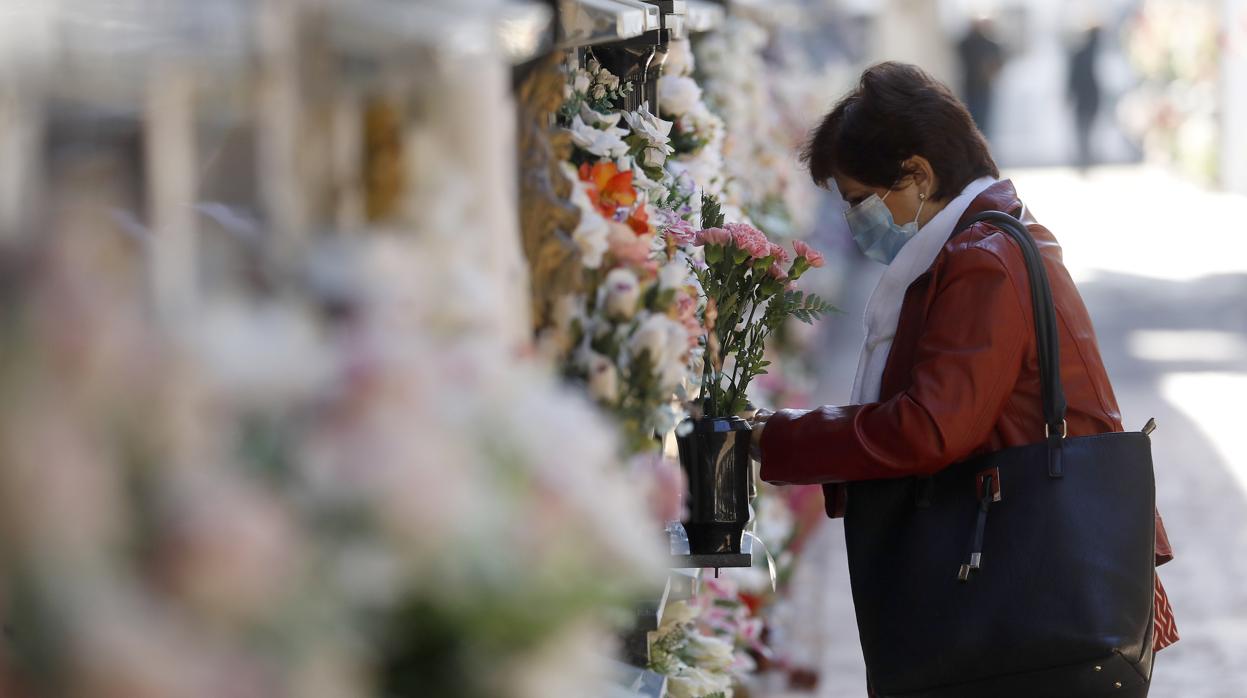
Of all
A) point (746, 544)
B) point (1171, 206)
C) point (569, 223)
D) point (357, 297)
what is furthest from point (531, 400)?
point (1171, 206)

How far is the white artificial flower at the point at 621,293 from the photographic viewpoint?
2385mm

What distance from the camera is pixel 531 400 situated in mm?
877

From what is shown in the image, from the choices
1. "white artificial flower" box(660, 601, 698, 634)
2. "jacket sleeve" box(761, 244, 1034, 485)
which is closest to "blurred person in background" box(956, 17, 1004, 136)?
"white artificial flower" box(660, 601, 698, 634)

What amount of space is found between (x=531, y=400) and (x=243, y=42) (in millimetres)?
260

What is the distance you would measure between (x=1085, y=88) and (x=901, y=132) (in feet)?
58.1

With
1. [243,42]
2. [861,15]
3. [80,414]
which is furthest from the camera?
[861,15]

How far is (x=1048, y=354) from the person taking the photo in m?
2.23

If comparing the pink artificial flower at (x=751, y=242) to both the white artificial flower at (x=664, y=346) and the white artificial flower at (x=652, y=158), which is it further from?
the white artificial flower at (x=652, y=158)

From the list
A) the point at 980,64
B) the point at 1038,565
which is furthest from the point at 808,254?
the point at 980,64

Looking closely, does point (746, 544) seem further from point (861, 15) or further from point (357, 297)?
point (861, 15)

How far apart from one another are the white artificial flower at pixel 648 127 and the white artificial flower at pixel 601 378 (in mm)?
394

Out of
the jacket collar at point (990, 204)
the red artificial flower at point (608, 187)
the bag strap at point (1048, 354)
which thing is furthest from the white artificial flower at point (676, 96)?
the bag strap at point (1048, 354)

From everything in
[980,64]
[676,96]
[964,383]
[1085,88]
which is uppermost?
[980,64]

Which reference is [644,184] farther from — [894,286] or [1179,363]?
[1179,363]
